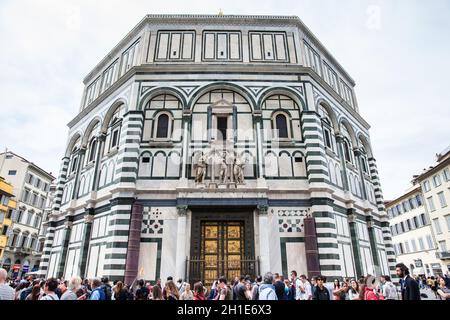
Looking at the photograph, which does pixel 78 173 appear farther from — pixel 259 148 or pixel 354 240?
pixel 354 240

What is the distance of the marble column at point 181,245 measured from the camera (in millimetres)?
12508

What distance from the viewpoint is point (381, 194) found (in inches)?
824

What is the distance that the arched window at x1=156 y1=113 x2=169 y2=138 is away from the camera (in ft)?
51.5

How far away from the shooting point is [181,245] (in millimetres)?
12969

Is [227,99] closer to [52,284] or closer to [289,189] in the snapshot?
[289,189]

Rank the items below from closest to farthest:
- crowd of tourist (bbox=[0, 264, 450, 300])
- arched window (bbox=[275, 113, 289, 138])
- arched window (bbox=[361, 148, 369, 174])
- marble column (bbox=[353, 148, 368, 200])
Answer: crowd of tourist (bbox=[0, 264, 450, 300]) < arched window (bbox=[275, 113, 289, 138]) < marble column (bbox=[353, 148, 368, 200]) < arched window (bbox=[361, 148, 369, 174])

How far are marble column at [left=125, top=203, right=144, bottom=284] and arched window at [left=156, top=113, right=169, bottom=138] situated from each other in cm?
434

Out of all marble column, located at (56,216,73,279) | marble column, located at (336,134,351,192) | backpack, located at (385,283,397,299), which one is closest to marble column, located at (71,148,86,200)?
marble column, located at (56,216,73,279)

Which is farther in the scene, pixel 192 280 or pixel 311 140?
pixel 311 140

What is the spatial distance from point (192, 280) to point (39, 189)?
120 ft

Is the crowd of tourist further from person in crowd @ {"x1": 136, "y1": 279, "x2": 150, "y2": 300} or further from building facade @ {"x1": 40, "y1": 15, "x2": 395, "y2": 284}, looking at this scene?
building facade @ {"x1": 40, "y1": 15, "x2": 395, "y2": 284}

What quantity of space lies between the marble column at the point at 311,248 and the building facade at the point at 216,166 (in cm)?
5

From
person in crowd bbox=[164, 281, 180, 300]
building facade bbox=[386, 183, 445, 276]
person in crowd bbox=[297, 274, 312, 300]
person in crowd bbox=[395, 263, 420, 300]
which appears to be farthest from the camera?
building facade bbox=[386, 183, 445, 276]

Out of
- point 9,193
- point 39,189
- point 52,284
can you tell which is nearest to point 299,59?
point 52,284
